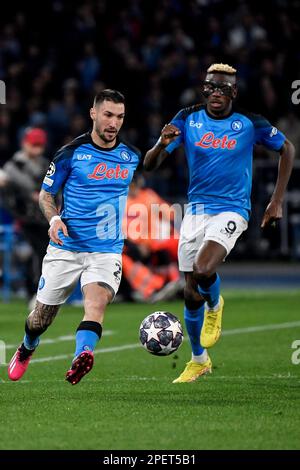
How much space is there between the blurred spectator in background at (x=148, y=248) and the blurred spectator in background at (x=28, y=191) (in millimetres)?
1299

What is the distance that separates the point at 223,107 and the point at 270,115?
13.0 meters

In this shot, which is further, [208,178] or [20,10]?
[20,10]

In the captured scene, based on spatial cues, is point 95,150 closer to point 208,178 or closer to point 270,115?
point 208,178

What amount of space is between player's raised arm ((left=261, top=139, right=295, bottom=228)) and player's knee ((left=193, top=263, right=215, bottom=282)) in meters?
0.69

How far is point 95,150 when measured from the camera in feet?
30.4

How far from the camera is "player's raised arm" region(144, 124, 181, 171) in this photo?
973cm

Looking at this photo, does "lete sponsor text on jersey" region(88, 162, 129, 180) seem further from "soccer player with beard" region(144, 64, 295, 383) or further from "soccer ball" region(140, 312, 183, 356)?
"soccer ball" region(140, 312, 183, 356)

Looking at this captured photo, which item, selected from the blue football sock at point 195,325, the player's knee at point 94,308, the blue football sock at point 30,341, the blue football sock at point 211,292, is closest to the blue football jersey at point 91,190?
the player's knee at point 94,308

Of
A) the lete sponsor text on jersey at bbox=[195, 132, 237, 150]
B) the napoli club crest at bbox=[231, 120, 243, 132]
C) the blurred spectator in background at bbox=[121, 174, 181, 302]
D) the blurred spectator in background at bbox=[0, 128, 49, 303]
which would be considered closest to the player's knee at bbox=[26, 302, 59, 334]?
the lete sponsor text on jersey at bbox=[195, 132, 237, 150]

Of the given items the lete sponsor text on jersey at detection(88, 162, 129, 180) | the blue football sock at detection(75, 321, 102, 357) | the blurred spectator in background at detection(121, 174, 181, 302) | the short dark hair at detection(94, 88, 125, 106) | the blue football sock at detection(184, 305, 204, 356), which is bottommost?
the blurred spectator in background at detection(121, 174, 181, 302)

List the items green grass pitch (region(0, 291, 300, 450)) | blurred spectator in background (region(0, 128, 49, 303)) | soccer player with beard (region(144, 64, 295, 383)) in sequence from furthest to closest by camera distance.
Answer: blurred spectator in background (region(0, 128, 49, 303)) < soccer player with beard (region(144, 64, 295, 383)) < green grass pitch (region(0, 291, 300, 450))

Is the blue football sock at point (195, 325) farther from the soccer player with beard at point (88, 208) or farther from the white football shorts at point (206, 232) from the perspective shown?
the soccer player with beard at point (88, 208)

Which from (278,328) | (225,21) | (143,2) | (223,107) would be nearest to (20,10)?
(143,2)

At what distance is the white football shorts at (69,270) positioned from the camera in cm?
910
